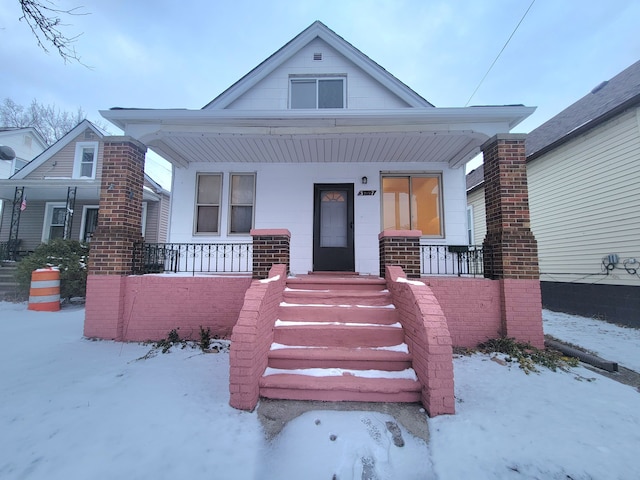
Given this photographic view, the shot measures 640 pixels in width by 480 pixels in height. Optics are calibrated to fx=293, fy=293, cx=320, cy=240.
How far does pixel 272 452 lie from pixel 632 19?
11628 millimetres

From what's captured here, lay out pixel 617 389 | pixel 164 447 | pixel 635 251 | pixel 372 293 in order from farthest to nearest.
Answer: pixel 635 251
pixel 372 293
pixel 617 389
pixel 164 447

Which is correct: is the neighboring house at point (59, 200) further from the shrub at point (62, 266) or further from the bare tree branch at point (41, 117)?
the bare tree branch at point (41, 117)

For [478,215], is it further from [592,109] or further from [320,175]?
[320,175]

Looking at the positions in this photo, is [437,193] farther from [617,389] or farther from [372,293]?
[617,389]

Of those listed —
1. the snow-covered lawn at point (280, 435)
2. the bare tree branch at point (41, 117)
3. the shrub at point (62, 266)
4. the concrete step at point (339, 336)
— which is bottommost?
the snow-covered lawn at point (280, 435)

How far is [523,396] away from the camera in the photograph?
300cm

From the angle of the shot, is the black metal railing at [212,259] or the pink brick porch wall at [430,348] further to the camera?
the black metal railing at [212,259]

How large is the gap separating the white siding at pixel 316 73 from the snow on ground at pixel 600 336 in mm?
5949

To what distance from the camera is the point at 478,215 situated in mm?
11781

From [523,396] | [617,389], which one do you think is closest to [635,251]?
[617,389]

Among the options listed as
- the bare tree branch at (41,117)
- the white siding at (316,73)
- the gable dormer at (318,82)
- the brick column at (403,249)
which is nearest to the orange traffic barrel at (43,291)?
the gable dormer at (318,82)

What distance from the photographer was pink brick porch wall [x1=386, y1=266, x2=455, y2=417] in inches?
104

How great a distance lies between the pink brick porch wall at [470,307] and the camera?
4.49 m

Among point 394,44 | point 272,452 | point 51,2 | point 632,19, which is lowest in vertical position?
point 272,452
